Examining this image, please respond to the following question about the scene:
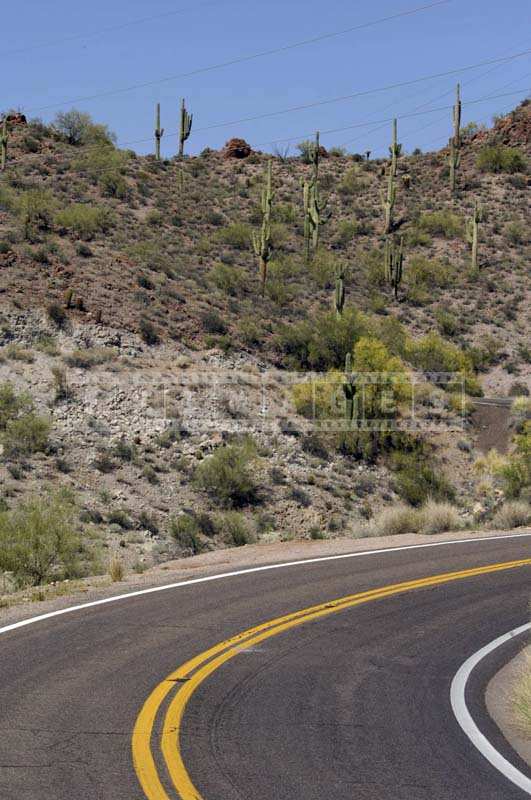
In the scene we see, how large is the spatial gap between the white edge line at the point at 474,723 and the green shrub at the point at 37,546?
8.35 m

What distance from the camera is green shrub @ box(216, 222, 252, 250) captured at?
5919cm

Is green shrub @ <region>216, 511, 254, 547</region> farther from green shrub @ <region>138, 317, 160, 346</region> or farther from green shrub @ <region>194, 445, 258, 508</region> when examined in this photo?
green shrub @ <region>138, 317, 160, 346</region>

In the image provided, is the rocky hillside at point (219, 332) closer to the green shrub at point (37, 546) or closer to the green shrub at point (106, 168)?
the green shrub at point (106, 168)

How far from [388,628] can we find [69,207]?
155 feet

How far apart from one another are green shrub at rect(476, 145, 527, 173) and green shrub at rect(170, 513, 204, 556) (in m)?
58.0

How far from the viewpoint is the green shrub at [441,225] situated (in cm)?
6806

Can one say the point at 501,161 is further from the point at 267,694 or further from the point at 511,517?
the point at 267,694

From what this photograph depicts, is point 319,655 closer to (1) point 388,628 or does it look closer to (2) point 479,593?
(1) point 388,628

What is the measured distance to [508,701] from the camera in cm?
975

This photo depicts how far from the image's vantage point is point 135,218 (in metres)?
58.8

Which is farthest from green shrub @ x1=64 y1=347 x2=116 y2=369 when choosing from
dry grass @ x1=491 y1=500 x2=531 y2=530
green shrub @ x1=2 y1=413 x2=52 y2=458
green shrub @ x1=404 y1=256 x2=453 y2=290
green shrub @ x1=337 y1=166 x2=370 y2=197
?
green shrub @ x1=337 y1=166 x2=370 y2=197

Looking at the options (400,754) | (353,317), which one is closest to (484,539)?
(400,754)

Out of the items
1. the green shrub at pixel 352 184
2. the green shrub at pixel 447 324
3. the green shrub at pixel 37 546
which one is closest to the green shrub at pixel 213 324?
the green shrub at pixel 447 324

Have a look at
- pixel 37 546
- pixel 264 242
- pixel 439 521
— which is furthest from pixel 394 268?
pixel 37 546
